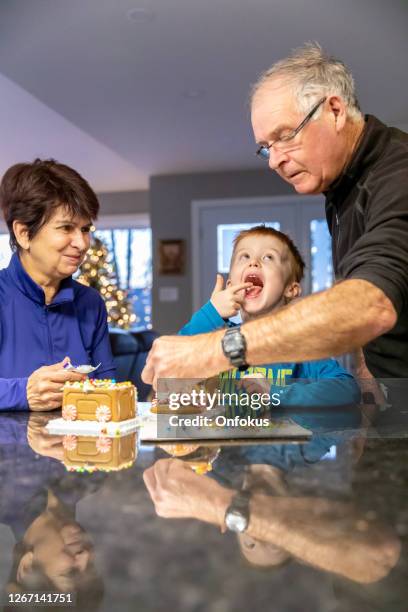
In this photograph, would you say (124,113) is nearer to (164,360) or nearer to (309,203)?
(309,203)

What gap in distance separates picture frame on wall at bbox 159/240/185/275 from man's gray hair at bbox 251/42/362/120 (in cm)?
639

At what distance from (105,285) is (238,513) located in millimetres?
8988

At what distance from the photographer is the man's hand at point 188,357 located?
953 millimetres

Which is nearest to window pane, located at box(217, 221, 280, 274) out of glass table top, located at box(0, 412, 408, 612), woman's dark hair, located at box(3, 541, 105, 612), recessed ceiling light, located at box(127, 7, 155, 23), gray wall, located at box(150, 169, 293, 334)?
gray wall, located at box(150, 169, 293, 334)

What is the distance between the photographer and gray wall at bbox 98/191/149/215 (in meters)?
9.93

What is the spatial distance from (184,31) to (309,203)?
160 inches

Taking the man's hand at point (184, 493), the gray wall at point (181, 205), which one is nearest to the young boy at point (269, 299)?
the man's hand at point (184, 493)

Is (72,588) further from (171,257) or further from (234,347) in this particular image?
(171,257)

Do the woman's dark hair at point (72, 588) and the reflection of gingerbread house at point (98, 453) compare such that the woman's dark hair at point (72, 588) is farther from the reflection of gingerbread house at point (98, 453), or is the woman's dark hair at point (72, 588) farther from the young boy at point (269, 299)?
the young boy at point (269, 299)

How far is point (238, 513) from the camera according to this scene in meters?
0.55

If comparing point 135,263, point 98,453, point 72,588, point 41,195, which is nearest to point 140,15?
point 41,195

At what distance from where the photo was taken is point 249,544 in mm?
479

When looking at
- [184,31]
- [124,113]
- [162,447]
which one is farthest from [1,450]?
[124,113]

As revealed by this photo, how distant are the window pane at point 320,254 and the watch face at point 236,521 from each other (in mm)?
7027
